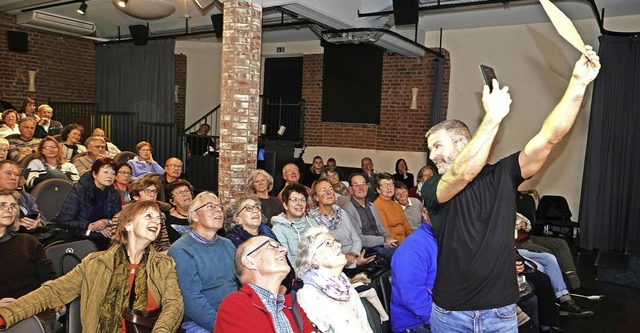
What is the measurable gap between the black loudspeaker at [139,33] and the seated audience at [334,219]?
24.4ft

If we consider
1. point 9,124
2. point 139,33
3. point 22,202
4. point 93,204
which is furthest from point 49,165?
point 139,33

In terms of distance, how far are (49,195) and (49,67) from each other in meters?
6.98

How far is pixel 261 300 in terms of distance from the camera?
6.70ft

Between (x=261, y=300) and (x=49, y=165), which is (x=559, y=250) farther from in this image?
(x=49, y=165)

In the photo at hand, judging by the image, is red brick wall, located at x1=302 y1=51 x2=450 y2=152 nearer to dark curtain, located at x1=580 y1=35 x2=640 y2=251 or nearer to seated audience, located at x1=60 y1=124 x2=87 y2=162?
dark curtain, located at x1=580 y1=35 x2=640 y2=251

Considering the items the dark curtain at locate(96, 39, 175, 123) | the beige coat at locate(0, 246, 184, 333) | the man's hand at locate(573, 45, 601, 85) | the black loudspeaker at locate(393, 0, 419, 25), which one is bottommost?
the beige coat at locate(0, 246, 184, 333)

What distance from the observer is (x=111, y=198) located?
4250 millimetres

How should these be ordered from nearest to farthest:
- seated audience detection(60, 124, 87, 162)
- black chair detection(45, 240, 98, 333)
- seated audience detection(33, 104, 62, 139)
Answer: black chair detection(45, 240, 98, 333), seated audience detection(60, 124, 87, 162), seated audience detection(33, 104, 62, 139)

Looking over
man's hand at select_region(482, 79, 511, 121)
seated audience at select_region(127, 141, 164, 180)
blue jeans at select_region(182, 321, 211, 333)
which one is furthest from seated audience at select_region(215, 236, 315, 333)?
seated audience at select_region(127, 141, 164, 180)

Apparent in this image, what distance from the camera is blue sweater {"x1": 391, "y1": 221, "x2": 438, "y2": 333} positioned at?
8.53ft

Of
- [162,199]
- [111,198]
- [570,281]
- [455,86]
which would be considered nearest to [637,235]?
[570,281]

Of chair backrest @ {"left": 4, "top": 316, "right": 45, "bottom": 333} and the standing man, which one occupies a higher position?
the standing man

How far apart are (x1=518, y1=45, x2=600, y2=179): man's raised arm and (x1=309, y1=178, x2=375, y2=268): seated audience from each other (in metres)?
2.66

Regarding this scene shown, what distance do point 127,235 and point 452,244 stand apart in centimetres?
157
